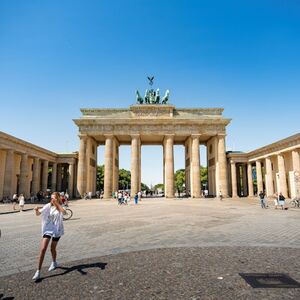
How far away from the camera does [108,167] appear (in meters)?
50.7

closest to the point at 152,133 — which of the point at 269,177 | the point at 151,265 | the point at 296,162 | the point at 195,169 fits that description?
the point at 195,169

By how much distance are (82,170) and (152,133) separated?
1653 cm

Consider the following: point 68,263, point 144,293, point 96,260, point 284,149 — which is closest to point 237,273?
point 144,293

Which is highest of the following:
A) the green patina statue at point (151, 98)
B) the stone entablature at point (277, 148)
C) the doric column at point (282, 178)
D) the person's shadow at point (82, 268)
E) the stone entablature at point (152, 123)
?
the green patina statue at point (151, 98)

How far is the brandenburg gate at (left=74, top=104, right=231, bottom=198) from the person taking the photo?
5056 centimetres

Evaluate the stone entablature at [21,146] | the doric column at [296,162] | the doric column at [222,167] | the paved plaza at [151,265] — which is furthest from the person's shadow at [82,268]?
the doric column at [222,167]

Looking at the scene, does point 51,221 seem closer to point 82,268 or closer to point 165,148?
point 82,268

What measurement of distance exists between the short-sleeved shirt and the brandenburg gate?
43.9 meters

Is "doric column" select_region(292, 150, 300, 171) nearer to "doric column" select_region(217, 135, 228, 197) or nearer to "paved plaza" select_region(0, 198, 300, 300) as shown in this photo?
"doric column" select_region(217, 135, 228, 197)

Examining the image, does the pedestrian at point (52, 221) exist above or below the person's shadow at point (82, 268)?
above

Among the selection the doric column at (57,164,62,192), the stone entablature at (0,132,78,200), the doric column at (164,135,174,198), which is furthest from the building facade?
the doric column at (57,164,62,192)

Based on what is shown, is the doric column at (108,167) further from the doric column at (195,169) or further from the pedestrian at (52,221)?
the pedestrian at (52,221)

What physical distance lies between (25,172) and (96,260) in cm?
4138

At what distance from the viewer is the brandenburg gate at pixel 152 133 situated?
50562 mm
